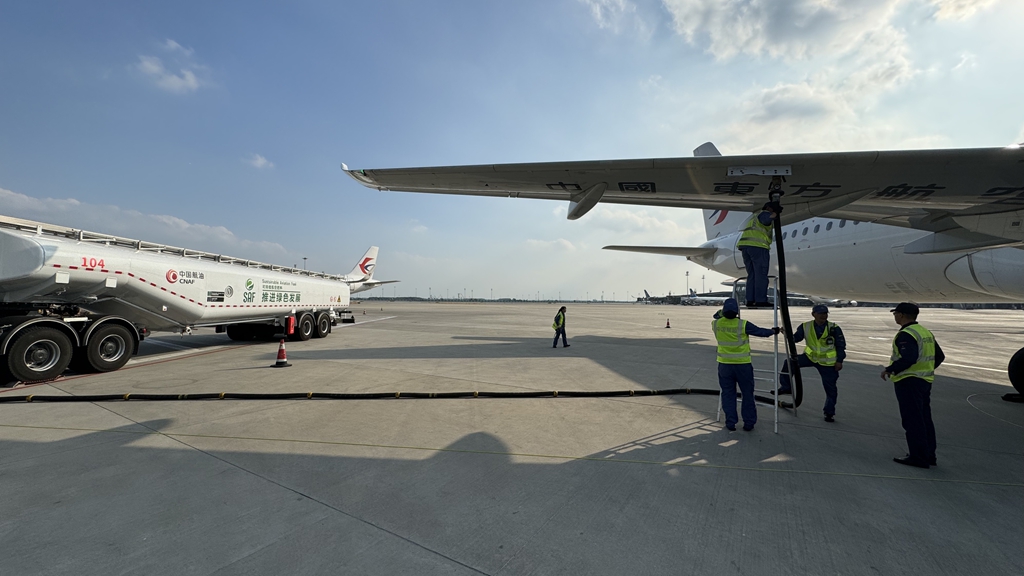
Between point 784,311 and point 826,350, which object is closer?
point 784,311

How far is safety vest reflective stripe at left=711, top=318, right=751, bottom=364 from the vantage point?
508 centimetres

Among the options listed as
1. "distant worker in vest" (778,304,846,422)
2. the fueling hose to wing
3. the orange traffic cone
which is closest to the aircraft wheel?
"distant worker in vest" (778,304,846,422)

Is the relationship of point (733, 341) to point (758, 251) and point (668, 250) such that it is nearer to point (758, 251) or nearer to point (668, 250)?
point (758, 251)

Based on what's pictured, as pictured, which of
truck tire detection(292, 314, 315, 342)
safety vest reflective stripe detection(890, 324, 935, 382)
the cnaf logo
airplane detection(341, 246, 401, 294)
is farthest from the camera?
airplane detection(341, 246, 401, 294)

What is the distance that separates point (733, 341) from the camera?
16.9ft

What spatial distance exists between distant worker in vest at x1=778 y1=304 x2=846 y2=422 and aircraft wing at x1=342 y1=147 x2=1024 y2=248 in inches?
75.8

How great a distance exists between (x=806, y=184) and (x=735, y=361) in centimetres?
301

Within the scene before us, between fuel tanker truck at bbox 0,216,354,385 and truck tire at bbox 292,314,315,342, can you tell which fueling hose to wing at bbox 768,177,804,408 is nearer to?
fuel tanker truck at bbox 0,216,354,385

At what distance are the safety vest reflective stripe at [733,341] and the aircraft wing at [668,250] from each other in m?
10.3

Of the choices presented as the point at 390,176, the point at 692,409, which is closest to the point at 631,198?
the point at 692,409

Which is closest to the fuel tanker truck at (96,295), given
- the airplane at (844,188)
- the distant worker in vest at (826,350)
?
the airplane at (844,188)

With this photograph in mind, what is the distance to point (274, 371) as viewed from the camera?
28.3 ft

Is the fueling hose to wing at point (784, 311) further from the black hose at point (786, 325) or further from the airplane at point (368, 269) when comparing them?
the airplane at point (368, 269)

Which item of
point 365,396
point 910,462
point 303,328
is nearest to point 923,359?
point 910,462
